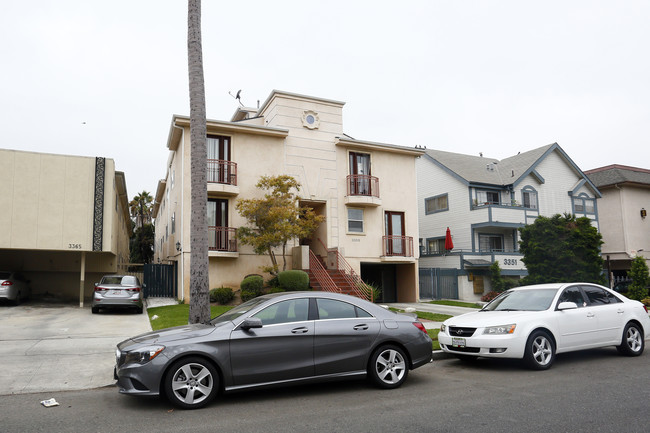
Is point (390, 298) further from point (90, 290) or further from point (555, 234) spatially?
point (90, 290)

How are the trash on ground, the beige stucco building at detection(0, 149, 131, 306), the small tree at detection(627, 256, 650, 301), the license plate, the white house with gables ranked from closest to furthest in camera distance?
the trash on ground < the license plate < the beige stucco building at detection(0, 149, 131, 306) < the small tree at detection(627, 256, 650, 301) < the white house with gables

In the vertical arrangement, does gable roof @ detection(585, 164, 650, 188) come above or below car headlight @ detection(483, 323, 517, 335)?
above

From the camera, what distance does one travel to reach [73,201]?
58.4ft

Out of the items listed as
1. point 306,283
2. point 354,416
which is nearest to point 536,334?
point 354,416

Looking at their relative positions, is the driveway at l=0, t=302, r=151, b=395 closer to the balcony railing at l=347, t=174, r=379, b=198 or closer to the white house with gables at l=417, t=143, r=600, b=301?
the balcony railing at l=347, t=174, r=379, b=198

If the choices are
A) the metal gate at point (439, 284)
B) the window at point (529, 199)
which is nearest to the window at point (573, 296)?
the metal gate at point (439, 284)

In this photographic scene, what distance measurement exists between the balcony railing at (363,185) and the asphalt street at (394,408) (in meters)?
15.9

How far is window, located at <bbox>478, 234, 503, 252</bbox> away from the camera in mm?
29922

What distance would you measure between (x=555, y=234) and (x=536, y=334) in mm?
14022

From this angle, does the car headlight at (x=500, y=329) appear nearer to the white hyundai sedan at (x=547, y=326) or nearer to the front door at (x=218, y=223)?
the white hyundai sedan at (x=547, y=326)

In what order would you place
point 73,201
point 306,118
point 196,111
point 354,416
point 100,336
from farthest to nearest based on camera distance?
1. point 306,118
2. point 73,201
3. point 100,336
4. point 196,111
5. point 354,416

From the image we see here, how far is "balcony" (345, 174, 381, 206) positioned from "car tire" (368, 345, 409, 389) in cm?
1596

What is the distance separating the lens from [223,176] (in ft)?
67.6

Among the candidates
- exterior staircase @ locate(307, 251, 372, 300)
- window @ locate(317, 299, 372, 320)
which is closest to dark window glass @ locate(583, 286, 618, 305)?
window @ locate(317, 299, 372, 320)
